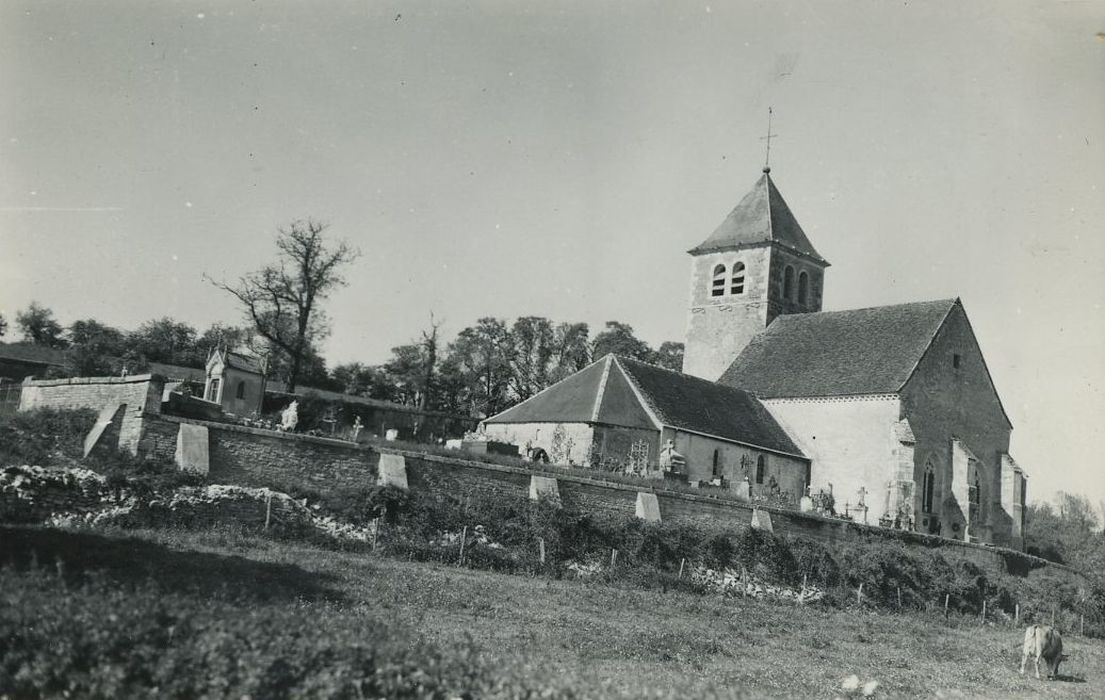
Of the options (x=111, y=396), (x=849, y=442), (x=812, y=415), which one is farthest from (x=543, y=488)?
(x=812, y=415)

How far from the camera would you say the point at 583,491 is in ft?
76.0

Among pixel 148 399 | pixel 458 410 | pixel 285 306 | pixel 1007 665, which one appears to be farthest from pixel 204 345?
pixel 1007 665

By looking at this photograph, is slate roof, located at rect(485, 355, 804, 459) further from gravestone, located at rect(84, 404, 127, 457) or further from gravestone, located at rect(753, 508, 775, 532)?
gravestone, located at rect(84, 404, 127, 457)

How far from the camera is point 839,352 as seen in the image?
38.6 m

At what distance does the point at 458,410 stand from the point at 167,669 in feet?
183

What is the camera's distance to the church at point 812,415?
101 ft

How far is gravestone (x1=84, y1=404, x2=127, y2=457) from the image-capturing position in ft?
62.2

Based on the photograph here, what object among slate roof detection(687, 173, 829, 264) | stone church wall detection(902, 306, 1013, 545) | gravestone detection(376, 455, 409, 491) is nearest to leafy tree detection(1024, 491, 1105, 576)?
stone church wall detection(902, 306, 1013, 545)

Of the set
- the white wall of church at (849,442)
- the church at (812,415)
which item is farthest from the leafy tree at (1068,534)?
the white wall of church at (849,442)

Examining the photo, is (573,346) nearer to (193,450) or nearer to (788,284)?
(788,284)

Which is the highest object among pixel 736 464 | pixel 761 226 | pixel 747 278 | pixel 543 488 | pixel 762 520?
pixel 761 226

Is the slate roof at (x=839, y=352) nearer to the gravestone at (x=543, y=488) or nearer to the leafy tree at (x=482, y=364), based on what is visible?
the gravestone at (x=543, y=488)

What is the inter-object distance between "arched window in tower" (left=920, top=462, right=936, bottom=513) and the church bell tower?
10.5 meters

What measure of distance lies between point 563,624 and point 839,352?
2802cm
